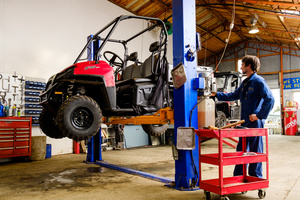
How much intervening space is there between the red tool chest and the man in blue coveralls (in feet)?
17.9

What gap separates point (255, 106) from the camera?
3.33 meters

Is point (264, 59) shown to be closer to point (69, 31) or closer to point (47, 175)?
point (69, 31)

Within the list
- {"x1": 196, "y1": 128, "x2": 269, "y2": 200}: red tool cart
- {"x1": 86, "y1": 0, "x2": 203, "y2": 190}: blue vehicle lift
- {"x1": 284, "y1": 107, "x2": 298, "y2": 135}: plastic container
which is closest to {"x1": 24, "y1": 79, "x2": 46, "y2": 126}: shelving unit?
{"x1": 86, "y1": 0, "x2": 203, "y2": 190}: blue vehicle lift

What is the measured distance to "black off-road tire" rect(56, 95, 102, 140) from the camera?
354cm

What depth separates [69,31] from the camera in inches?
332

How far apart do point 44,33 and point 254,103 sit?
6.69 metres

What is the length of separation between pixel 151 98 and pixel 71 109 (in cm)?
148

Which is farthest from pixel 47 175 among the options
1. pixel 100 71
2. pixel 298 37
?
pixel 298 37

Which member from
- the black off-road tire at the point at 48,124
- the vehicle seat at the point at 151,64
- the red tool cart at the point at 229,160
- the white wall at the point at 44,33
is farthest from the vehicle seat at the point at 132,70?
the white wall at the point at 44,33

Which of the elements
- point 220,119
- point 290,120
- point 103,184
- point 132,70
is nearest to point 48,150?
point 132,70

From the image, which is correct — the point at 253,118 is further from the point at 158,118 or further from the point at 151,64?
the point at 151,64

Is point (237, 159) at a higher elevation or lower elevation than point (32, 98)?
lower

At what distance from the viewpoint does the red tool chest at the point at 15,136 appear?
6.20m

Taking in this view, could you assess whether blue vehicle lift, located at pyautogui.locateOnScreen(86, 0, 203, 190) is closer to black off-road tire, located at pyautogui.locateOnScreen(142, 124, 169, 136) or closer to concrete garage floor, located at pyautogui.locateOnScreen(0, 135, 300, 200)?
concrete garage floor, located at pyautogui.locateOnScreen(0, 135, 300, 200)
